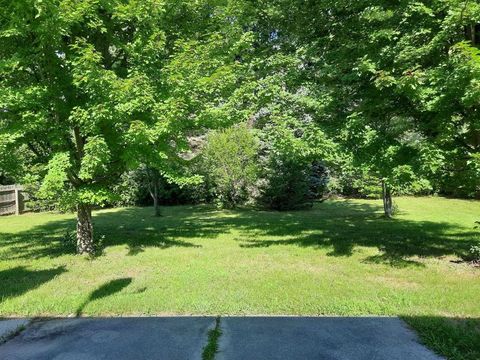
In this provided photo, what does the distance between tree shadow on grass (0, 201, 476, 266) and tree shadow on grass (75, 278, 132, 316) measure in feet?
7.45

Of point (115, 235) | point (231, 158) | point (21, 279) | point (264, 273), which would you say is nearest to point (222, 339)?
point (264, 273)

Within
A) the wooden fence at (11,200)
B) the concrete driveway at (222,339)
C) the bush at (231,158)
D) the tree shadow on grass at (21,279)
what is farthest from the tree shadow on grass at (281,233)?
the wooden fence at (11,200)

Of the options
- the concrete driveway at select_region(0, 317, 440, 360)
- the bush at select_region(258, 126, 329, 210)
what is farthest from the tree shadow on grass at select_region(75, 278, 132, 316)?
the bush at select_region(258, 126, 329, 210)

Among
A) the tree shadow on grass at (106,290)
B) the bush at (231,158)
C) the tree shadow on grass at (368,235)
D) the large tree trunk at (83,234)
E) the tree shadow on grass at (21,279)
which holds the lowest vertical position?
the tree shadow on grass at (368,235)

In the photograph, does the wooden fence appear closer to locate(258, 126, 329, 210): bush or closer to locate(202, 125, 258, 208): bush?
locate(202, 125, 258, 208): bush

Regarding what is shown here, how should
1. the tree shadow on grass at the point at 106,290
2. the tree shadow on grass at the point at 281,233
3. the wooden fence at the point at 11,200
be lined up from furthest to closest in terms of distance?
the wooden fence at the point at 11,200, the tree shadow on grass at the point at 281,233, the tree shadow on grass at the point at 106,290

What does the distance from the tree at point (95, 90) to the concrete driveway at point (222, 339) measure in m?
3.39

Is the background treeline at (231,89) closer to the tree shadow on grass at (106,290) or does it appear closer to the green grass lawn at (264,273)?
the green grass lawn at (264,273)

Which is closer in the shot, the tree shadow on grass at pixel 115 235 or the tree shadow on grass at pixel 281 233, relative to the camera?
the tree shadow on grass at pixel 281 233

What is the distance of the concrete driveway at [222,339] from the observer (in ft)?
12.6

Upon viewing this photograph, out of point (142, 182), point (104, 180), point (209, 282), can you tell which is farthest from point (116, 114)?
point (142, 182)

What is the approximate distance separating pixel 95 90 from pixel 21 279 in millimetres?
3314

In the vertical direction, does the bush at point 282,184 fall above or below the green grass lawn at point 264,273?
above

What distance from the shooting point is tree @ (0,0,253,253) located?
7238mm
